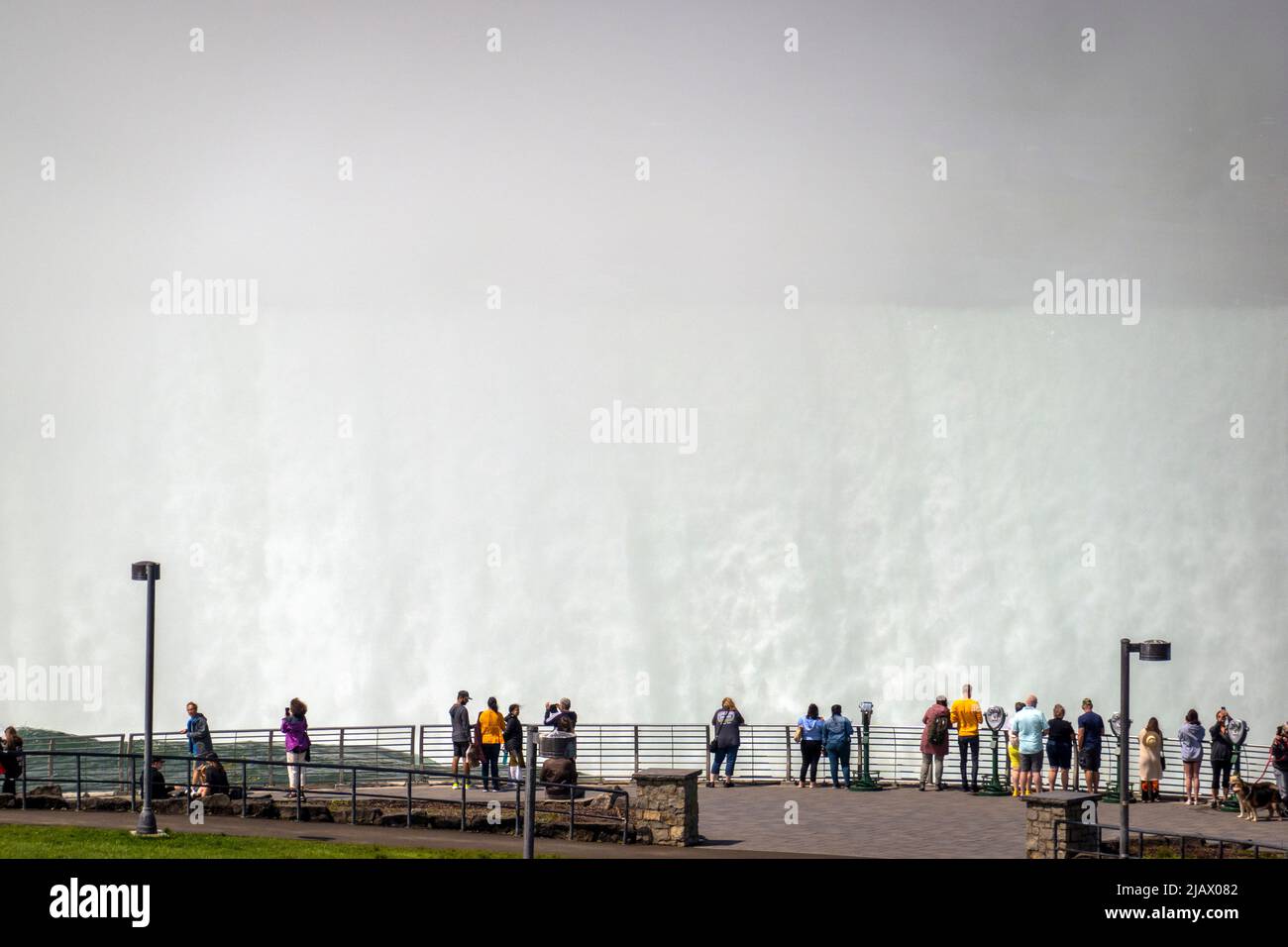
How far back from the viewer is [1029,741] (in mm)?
26266

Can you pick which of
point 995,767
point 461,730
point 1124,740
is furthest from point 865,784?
point 1124,740

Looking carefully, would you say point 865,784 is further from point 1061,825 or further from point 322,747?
point 322,747

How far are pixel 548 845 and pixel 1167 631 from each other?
232 ft

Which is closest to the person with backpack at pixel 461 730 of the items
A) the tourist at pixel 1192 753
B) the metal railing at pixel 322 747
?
the metal railing at pixel 322 747

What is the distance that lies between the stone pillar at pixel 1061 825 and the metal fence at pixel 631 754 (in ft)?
24.8

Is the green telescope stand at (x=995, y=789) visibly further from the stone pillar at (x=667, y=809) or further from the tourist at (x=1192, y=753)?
the stone pillar at (x=667, y=809)

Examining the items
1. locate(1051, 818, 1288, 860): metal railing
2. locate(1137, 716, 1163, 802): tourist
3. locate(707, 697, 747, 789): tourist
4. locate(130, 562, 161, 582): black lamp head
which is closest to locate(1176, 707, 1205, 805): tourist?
locate(1137, 716, 1163, 802): tourist

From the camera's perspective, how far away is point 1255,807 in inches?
981

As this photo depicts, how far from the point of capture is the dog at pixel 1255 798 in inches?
981

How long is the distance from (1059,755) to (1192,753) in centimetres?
213

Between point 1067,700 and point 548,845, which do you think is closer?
point 548,845
